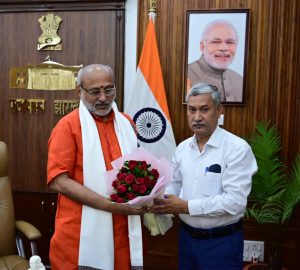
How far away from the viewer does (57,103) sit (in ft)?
9.47

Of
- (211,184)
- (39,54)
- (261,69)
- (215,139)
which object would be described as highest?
(39,54)

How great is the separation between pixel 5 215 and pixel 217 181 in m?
1.31

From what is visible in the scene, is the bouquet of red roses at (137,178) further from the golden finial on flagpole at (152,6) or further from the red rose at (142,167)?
the golden finial on flagpole at (152,6)

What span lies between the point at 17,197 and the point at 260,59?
2237 millimetres

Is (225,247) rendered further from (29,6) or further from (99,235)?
(29,6)

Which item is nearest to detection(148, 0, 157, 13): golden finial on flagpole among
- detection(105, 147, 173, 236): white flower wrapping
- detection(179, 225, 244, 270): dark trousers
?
detection(105, 147, 173, 236): white flower wrapping

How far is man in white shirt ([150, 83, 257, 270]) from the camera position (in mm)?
1558

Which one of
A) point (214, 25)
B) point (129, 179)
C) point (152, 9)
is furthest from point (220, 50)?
point (129, 179)

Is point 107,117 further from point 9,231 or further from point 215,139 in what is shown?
point 9,231

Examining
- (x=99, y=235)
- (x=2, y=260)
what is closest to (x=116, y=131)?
(x=99, y=235)

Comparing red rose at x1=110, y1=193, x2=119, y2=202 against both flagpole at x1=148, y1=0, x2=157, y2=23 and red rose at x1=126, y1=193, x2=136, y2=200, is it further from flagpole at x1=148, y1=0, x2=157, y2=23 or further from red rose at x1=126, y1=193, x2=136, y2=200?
flagpole at x1=148, y1=0, x2=157, y2=23

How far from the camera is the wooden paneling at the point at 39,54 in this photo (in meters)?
2.79

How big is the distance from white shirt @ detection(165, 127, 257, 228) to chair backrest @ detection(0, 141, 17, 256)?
108 cm

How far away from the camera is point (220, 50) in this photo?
261 cm
